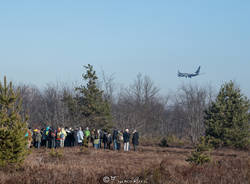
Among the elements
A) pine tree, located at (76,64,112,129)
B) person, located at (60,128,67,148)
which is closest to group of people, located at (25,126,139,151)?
person, located at (60,128,67,148)

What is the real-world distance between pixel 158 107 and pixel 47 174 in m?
60.5

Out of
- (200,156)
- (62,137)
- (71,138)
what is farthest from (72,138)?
(200,156)

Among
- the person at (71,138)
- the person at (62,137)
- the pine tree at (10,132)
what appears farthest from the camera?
the person at (71,138)

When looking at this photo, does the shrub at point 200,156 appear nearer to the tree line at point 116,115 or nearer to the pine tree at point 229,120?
the tree line at point 116,115

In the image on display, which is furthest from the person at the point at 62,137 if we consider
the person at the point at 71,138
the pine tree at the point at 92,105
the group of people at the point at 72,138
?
the pine tree at the point at 92,105

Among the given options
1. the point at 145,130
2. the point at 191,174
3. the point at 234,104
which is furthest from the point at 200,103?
the point at 191,174

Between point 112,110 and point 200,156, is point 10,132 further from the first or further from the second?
point 112,110

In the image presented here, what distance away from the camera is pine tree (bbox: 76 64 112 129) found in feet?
118

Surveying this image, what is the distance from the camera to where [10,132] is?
13.0 m

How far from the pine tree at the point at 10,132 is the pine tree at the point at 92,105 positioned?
2231cm

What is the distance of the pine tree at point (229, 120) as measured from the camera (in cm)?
3123

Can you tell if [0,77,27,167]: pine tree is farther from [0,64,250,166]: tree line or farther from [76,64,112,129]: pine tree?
[76,64,112,129]: pine tree

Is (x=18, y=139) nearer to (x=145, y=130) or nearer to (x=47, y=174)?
(x=47, y=174)

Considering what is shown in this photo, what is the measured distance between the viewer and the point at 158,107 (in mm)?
70812
